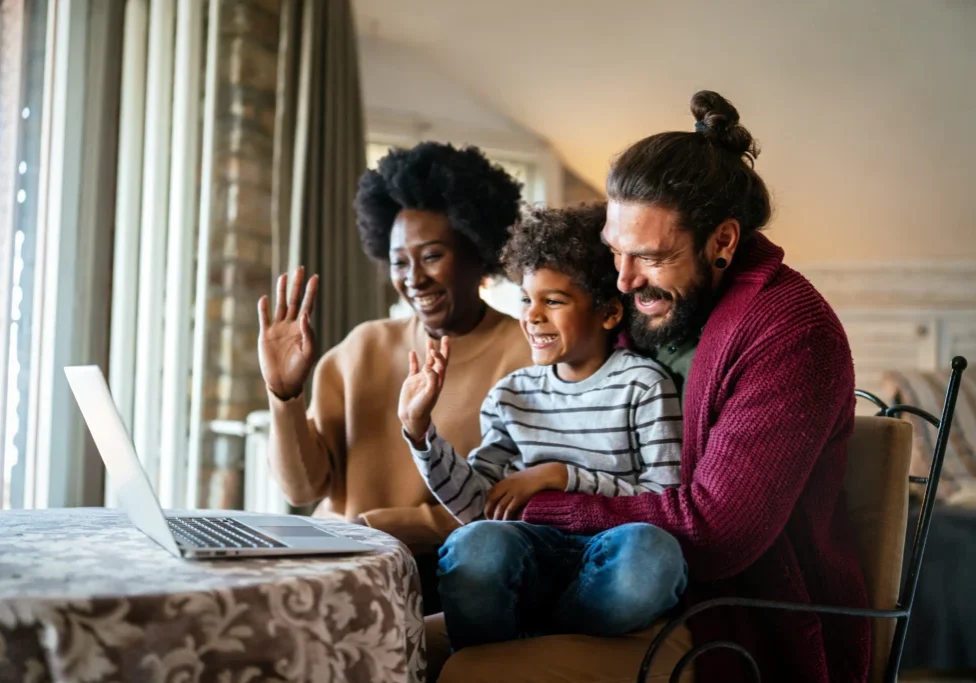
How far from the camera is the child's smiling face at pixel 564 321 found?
1780 millimetres

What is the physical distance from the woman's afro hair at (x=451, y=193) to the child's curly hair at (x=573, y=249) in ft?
1.12

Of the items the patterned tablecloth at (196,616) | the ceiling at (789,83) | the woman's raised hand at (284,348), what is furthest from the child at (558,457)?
the ceiling at (789,83)

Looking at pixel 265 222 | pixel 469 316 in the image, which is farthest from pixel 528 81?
pixel 469 316

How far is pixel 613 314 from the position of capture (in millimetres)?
1822

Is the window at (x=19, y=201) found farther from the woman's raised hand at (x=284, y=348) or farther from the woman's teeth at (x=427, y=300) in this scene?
the woman's teeth at (x=427, y=300)

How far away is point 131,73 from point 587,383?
89.7 inches

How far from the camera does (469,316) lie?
2.23 m

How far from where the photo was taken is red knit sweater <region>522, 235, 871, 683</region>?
4.56ft

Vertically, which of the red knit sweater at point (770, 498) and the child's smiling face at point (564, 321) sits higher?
the child's smiling face at point (564, 321)

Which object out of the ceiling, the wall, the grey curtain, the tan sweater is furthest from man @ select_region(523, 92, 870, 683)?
the wall

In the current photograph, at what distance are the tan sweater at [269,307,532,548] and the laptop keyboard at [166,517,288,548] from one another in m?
0.60

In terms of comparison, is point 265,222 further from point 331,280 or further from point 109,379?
point 109,379

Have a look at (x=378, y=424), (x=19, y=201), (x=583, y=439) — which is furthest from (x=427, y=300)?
(x=19, y=201)

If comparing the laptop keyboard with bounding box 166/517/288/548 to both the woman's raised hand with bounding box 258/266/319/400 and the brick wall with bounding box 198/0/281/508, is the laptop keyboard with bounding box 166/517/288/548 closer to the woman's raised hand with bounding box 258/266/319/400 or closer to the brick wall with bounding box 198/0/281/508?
the woman's raised hand with bounding box 258/266/319/400
